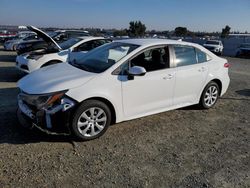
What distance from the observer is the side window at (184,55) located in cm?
593

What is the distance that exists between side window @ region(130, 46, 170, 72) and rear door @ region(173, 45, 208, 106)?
0.24 metres

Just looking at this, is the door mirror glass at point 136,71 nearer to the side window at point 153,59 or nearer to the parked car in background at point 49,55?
the side window at point 153,59

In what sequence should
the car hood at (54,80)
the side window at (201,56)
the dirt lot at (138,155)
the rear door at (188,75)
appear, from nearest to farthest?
the dirt lot at (138,155) < the car hood at (54,80) < the rear door at (188,75) < the side window at (201,56)

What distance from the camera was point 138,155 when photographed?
14.5 feet

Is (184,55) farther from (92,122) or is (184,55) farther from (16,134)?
(16,134)

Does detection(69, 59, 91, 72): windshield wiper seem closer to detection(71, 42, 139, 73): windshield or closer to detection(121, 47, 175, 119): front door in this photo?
detection(71, 42, 139, 73): windshield

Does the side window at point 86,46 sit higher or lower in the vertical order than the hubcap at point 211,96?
higher

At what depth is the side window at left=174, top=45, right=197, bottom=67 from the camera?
5926 mm

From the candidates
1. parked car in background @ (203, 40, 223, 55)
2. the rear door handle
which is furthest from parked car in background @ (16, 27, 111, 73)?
parked car in background @ (203, 40, 223, 55)

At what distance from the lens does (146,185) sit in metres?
3.63

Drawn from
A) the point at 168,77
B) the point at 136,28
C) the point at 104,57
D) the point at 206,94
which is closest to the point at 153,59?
the point at 168,77

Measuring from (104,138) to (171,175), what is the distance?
1464 millimetres

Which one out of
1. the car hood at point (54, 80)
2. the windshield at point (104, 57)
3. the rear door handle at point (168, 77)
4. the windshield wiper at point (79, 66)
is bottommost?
the rear door handle at point (168, 77)

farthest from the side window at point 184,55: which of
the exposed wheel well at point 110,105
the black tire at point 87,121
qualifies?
the black tire at point 87,121
